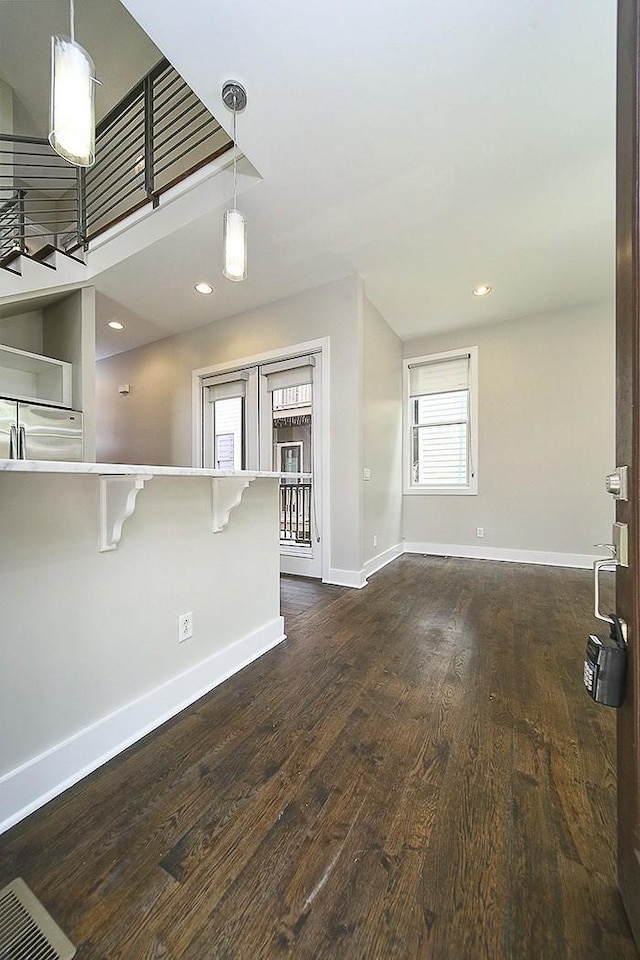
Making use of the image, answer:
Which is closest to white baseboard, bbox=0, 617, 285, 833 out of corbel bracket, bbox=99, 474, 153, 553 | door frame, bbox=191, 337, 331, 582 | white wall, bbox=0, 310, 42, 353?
corbel bracket, bbox=99, 474, 153, 553

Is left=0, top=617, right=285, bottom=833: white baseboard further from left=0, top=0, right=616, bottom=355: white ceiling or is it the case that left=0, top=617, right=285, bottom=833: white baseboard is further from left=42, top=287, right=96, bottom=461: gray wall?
left=42, top=287, right=96, bottom=461: gray wall

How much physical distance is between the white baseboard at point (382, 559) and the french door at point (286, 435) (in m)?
0.50

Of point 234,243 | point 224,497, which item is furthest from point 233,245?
point 224,497

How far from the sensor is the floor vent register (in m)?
0.72

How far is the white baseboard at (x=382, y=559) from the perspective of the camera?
372 centimetres

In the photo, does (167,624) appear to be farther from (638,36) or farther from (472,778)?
(638,36)

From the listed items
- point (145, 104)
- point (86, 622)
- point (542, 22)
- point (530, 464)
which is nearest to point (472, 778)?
point (86, 622)

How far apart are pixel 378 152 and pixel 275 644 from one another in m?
3.00

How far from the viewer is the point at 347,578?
3.42 m

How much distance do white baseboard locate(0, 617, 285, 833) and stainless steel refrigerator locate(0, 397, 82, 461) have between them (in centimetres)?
294

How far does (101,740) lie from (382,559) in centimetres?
324

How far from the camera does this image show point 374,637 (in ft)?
7.42

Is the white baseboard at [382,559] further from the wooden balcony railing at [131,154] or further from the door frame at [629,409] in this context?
the wooden balcony railing at [131,154]

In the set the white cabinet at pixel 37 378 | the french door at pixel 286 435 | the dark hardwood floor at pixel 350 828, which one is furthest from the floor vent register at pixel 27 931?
the white cabinet at pixel 37 378
